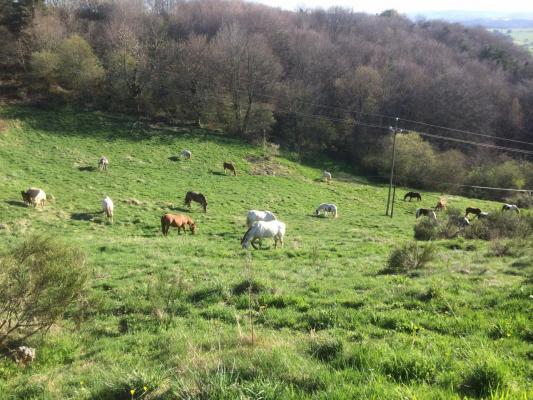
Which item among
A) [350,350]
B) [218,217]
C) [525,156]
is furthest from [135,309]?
[525,156]

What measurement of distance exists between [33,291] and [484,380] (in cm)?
733

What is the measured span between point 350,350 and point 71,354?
16.8 feet

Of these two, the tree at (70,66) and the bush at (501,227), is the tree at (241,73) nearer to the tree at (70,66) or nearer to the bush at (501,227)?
the tree at (70,66)

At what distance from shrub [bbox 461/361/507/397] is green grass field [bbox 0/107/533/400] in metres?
0.01

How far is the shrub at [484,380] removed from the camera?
4141 mm

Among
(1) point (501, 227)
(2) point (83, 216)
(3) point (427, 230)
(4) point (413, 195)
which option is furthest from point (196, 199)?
(4) point (413, 195)

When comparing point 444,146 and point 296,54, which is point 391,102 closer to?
point 444,146

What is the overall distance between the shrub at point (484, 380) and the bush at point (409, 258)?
7.76 m

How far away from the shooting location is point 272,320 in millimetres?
8031

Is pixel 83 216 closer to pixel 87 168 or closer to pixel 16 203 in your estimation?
pixel 16 203

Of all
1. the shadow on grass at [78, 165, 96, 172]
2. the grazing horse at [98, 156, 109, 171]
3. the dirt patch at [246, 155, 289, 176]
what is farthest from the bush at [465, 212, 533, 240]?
the shadow on grass at [78, 165, 96, 172]

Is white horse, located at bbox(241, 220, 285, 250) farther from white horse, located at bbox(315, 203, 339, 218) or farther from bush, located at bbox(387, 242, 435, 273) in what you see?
white horse, located at bbox(315, 203, 339, 218)

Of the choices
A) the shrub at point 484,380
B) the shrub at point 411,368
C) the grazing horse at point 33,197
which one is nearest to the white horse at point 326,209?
the grazing horse at point 33,197

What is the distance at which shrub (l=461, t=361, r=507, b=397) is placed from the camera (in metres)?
4.14
